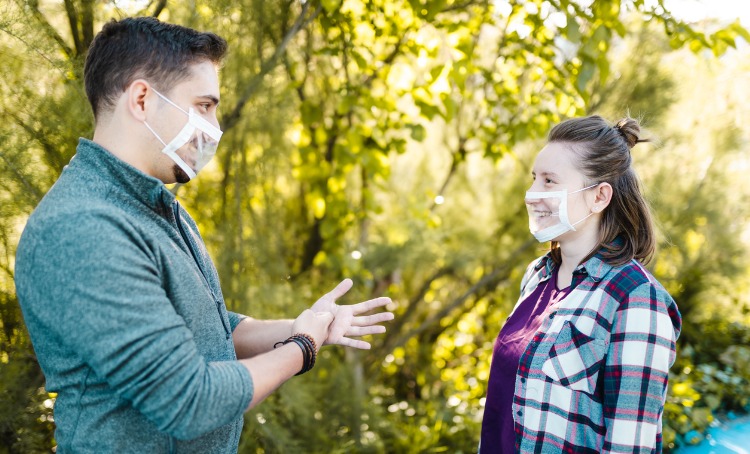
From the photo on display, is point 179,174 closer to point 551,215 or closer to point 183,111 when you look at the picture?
point 183,111

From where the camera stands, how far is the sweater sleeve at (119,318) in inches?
39.0

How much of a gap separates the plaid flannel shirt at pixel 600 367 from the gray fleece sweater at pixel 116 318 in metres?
0.85

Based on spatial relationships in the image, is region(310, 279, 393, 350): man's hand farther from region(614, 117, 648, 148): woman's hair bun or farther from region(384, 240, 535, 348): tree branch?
region(384, 240, 535, 348): tree branch

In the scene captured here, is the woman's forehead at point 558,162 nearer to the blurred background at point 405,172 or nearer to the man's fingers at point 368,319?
the blurred background at point 405,172

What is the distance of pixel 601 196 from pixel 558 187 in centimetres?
13

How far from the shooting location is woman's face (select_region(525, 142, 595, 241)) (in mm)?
1698

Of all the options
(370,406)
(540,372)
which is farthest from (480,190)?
(540,372)

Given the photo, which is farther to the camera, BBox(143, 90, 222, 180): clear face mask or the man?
BBox(143, 90, 222, 180): clear face mask

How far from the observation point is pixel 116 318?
99 cm

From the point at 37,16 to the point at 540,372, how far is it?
1.92 metres

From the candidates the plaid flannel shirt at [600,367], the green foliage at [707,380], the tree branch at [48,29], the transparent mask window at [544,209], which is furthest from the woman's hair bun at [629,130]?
the tree branch at [48,29]

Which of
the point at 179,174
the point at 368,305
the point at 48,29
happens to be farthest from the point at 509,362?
the point at 48,29

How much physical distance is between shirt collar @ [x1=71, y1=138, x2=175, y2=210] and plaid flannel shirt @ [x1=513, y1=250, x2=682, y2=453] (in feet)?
3.62

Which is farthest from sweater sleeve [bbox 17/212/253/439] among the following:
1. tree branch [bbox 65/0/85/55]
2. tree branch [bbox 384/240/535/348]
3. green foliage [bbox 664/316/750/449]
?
tree branch [bbox 384/240/535/348]
